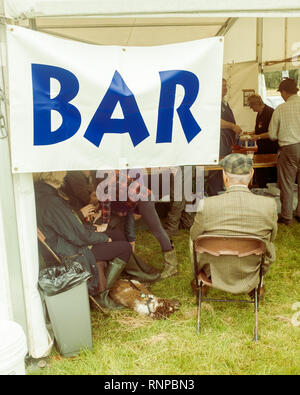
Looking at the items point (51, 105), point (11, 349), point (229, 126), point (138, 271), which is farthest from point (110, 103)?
point (229, 126)

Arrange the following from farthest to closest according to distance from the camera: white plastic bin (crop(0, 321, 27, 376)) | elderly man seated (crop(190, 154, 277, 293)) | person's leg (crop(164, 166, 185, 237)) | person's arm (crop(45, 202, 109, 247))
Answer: person's leg (crop(164, 166, 185, 237))
person's arm (crop(45, 202, 109, 247))
elderly man seated (crop(190, 154, 277, 293))
white plastic bin (crop(0, 321, 27, 376))

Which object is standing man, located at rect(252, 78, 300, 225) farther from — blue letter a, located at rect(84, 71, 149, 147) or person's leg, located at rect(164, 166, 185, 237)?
blue letter a, located at rect(84, 71, 149, 147)

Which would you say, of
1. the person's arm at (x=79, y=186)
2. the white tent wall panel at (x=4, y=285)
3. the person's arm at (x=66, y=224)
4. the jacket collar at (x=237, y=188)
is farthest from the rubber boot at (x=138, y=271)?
the white tent wall panel at (x=4, y=285)

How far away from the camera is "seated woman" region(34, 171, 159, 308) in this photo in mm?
3375

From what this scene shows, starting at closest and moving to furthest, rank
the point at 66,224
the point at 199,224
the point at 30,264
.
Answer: the point at 30,264
the point at 199,224
the point at 66,224

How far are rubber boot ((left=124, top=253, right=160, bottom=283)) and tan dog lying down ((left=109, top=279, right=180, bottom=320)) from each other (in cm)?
29

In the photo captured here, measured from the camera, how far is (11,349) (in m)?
2.36

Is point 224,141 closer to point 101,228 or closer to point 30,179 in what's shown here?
point 101,228

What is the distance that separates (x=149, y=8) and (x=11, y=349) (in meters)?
2.28

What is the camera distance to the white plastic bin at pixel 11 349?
2.32 meters

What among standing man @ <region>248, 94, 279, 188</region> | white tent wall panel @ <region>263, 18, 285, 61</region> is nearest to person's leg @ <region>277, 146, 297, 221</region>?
standing man @ <region>248, 94, 279, 188</region>

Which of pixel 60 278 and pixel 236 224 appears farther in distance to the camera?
pixel 236 224
